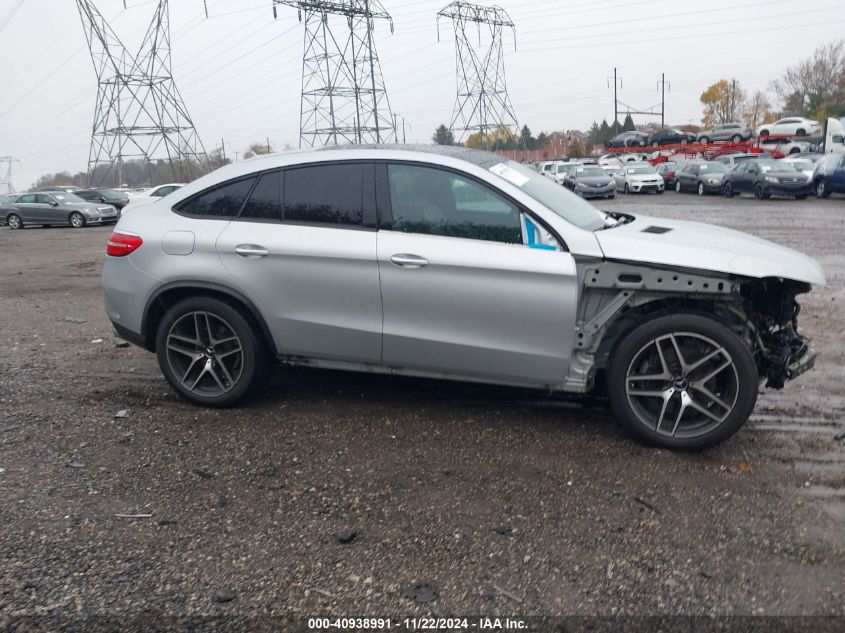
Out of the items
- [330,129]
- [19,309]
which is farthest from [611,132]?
[19,309]

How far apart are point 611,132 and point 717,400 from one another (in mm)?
95615

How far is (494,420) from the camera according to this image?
4.59 m

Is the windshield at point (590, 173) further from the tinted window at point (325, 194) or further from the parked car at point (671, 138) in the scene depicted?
the parked car at point (671, 138)

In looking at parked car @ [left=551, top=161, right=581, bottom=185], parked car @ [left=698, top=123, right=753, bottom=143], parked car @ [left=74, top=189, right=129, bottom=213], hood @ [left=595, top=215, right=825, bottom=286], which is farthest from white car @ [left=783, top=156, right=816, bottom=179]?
parked car @ [left=698, top=123, right=753, bottom=143]

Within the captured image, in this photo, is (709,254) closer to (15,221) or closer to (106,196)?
(15,221)

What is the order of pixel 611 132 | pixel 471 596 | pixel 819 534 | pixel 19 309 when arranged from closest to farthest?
pixel 471 596 → pixel 819 534 → pixel 19 309 → pixel 611 132

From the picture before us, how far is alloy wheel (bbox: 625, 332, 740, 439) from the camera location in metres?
3.96

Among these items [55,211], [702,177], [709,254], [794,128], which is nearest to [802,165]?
[702,177]

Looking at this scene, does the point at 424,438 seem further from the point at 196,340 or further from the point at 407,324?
the point at 196,340

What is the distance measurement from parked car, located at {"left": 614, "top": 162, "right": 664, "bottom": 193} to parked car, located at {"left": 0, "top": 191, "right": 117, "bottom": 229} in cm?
2229

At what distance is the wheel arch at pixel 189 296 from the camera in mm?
4596

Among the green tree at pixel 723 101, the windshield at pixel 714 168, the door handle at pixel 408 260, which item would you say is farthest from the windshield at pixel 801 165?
the green tree at pixel 723 101

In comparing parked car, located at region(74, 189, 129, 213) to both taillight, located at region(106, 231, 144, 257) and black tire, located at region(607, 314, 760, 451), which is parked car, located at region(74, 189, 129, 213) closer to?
taillight, located at region(106, 231, 144, 257)

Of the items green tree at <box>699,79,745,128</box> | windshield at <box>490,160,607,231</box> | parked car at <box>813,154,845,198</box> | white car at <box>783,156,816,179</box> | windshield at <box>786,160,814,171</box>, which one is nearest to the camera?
windshield at <box>490,160,607,231</box>
